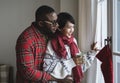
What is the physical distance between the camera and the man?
5.23ft

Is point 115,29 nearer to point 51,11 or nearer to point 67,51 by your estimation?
point 67,51

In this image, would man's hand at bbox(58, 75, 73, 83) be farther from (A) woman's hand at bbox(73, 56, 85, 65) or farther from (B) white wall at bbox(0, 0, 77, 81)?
(B) white wall at bbox(0, 0, 77, 81)

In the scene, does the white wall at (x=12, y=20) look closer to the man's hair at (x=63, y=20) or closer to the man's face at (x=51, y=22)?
the man's hair at (x=63, y=20)

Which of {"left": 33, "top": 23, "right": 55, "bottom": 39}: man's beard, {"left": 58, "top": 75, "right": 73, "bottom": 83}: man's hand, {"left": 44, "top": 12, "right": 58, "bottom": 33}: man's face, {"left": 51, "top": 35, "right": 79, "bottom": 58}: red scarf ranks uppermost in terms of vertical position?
{"left": 44, "top": 12, "right": 58, "bottom": 33}: man's face

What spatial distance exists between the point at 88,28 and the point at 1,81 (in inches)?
59.3

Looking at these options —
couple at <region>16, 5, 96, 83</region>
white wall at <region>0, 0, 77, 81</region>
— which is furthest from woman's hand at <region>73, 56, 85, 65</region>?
white wall at <region>0, 0, 77, 81</region>

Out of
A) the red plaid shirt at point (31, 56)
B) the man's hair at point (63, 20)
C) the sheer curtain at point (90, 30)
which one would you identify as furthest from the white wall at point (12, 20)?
the red plaid shirt at point (31, 56)

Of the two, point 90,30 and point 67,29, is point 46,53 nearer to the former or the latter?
point 67,29

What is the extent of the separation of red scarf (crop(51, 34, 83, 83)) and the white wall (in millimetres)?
1419

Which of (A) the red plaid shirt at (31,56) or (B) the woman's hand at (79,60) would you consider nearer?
(A) the red plaid shirt at (31,56)

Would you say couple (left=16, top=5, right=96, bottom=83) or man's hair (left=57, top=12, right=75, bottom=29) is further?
man's hair (left=57, top=12, right=75, bottom=29)

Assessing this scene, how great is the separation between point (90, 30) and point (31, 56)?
889 millimetres

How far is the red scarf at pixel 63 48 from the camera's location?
1719 millimetres

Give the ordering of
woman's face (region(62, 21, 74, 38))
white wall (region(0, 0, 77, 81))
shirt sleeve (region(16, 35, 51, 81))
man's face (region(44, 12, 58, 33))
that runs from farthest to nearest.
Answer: white wall (region(0, 0, 77, 81)) < woman's face (region(62, 21, 74, 38)) < man's face (region(44, 12, 58, 33)) < shirt sleeve (region(16, 35, 51, 81))
